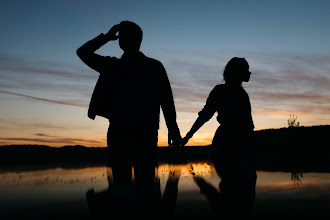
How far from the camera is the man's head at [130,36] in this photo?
3637mm

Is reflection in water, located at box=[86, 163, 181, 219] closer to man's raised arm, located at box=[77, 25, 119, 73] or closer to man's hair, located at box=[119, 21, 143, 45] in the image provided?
man's raised arm, located at box=[77, 25, 119, 73]

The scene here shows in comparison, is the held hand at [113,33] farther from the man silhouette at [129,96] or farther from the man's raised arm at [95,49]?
the man silhouette at [129,96]

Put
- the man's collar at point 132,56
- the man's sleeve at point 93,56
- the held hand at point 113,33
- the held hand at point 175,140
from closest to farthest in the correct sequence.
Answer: the man's collar at point 132,56 < the man's sleeve at point 93,56 < the held hand at point 113,33 < the held hand at point 175,140

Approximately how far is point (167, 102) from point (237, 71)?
4.10ft

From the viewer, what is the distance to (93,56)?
3822 mm

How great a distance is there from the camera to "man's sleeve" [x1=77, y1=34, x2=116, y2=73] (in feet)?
12.4

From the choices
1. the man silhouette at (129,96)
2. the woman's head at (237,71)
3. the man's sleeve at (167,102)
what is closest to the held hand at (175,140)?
the man's sleeve at (167,102)

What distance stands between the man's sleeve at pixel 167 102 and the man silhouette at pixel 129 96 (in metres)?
0.05

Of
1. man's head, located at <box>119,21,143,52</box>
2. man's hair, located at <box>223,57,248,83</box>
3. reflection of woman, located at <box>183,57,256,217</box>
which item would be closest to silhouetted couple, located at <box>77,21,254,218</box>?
man's head, located at <box>119,21,143,52</box>

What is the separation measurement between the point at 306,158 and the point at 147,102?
16.1 meters

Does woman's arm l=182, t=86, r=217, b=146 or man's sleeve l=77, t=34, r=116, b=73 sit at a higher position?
man's sleeve l=77, t=34, r=116, b=73

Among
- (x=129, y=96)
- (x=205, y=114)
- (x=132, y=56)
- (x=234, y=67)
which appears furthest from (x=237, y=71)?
(x=129, y=96)

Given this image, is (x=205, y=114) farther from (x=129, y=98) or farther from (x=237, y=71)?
(x=129, y=98)

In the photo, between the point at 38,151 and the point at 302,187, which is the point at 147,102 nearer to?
the point at 302,187
